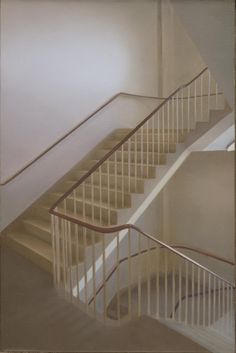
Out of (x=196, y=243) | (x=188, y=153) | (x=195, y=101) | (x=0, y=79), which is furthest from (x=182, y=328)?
(x=0, y=79)

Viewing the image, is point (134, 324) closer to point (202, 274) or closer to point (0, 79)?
point (202, 274)

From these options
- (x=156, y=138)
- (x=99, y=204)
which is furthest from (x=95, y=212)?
(x=156, y=138)

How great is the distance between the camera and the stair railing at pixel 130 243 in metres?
1.03

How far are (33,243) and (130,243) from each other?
34 cm

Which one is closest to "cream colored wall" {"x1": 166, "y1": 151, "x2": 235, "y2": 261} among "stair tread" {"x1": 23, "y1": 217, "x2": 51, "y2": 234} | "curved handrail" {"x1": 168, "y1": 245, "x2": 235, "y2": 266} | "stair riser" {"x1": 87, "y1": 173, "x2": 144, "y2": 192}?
"curved handrail" {"x1": 168, "y1": 245, "x2": 235, "y2": 266}

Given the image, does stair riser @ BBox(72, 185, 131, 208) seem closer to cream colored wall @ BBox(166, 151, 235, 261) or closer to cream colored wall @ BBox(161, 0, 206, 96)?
cream colored wall @ BBox(166, 151, 235, 261)

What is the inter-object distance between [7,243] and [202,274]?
68 centimetres

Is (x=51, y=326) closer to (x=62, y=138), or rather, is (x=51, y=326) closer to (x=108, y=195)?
(x=108, y=195)

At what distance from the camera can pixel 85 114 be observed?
3.71ft

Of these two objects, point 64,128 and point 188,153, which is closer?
point 188,153

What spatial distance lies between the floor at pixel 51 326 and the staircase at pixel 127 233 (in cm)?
3

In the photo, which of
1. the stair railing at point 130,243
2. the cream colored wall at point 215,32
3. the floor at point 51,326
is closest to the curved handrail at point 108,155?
the stair railing at point 130,243

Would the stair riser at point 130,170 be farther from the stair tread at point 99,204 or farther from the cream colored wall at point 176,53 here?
the cream colored wall at point 176,53

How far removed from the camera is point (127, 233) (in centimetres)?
105
